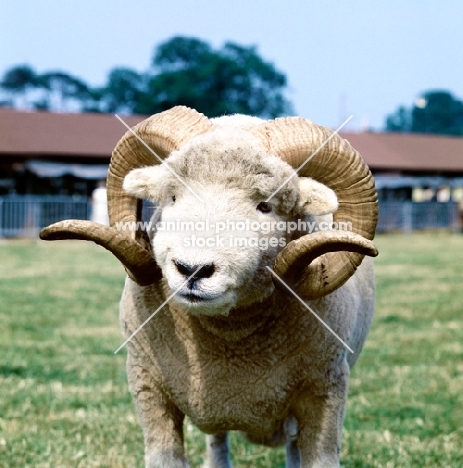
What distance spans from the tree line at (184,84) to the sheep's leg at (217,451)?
169 ft

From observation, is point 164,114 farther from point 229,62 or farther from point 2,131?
point 229,62

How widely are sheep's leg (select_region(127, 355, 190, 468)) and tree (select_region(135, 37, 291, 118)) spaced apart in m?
53.5

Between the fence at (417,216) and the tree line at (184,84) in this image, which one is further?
the tree line at (184,84)

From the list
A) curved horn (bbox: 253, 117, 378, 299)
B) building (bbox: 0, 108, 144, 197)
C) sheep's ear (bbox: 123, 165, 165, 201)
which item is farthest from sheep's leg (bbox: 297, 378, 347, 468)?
building (bbox: 0, 108, 144, 197)

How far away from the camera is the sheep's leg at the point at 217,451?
15.9 ft

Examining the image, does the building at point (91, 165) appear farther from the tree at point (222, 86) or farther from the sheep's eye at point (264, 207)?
the sheep's eye at point (264, 207)

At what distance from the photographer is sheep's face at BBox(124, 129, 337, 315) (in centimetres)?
322

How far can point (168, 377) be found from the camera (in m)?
3.86

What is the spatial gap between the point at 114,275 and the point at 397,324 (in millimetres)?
8030

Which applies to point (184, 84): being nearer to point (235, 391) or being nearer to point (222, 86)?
point (222, 86)

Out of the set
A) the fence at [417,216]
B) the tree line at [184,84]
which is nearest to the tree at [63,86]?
the tree line at [184,84]

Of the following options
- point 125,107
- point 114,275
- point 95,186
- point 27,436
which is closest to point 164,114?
point 27,436

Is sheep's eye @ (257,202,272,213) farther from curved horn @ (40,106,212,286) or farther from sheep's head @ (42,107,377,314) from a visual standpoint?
curved horn @ (40,106,212,286)

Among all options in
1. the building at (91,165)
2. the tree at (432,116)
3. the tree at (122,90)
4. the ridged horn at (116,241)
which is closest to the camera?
the ridged horn at (116,241)
